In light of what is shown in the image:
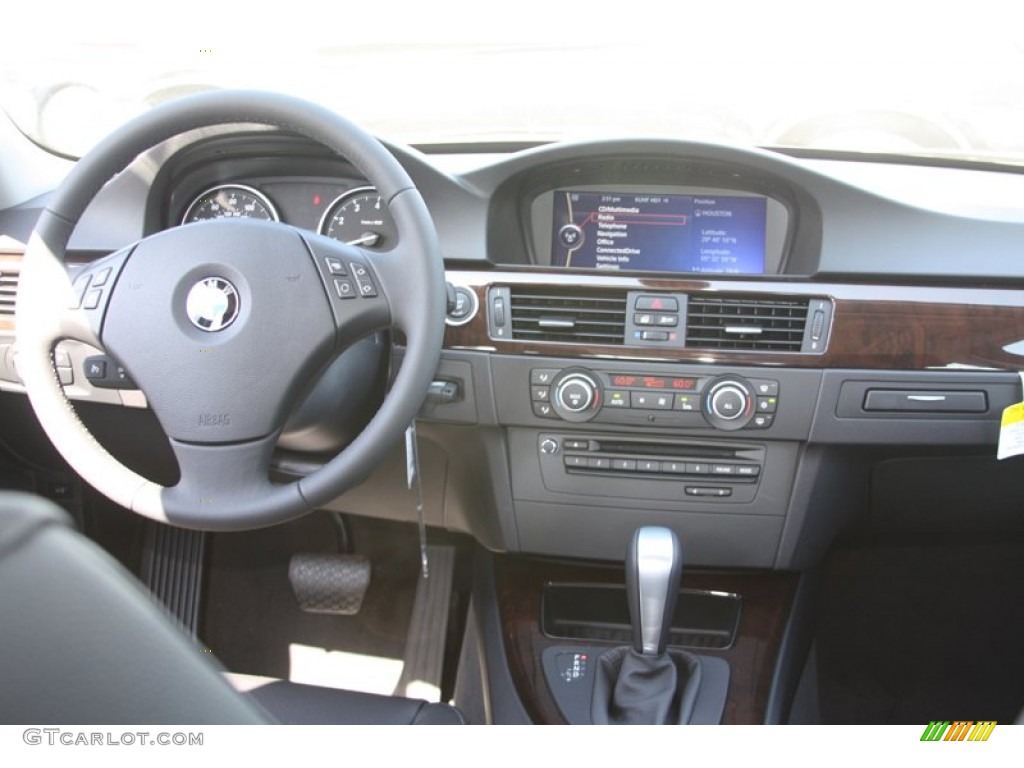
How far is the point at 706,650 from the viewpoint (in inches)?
70.8

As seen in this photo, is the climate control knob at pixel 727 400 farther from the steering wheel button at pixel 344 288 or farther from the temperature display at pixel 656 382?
the steering wheel button at pixel 344 288

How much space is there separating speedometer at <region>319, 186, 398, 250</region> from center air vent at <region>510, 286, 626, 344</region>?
0.87 feet

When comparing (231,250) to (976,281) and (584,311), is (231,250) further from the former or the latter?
Result: (976,281)

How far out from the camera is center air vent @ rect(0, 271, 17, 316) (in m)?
1.69

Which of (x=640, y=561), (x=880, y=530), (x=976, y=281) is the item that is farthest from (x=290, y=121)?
(x=880, y=530)

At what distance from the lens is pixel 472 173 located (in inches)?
61.0

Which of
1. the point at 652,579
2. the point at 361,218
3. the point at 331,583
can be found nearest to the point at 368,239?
the point at 361,218

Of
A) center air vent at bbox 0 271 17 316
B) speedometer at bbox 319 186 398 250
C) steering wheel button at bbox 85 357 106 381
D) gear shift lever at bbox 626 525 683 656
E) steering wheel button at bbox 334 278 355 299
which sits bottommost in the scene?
gear shift lever at bbox 626 525 683 656

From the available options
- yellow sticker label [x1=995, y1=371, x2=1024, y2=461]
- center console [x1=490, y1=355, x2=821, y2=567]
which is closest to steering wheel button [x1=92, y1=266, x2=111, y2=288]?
center console [x1=490, y1=355, x2=821, y2=567]

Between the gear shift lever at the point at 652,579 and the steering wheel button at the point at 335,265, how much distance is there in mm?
700

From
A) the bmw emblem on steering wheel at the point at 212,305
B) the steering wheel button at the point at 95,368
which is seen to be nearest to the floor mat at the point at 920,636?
the bmw emblem on steering wheel at the point at 212,305

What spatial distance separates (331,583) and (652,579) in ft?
3.38

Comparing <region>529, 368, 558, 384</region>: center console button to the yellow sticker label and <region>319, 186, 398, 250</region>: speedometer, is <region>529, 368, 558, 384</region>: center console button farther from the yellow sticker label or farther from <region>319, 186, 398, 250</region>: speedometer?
the yellow sticker label

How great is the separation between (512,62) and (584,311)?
2.66ft
